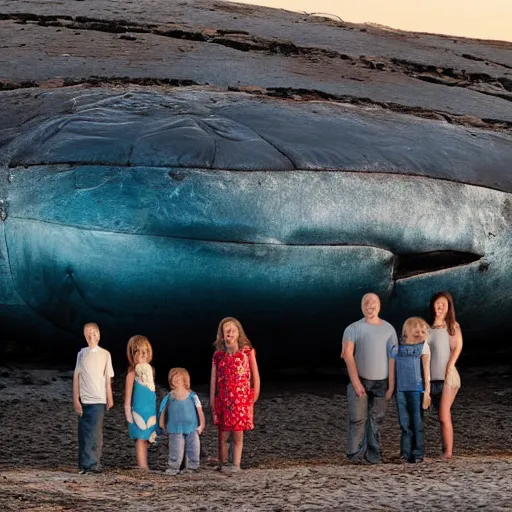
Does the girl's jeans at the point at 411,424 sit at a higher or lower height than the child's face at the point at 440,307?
lower

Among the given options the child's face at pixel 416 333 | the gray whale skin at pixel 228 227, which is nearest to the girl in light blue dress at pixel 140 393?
the gray whale skin at pixel 228 227

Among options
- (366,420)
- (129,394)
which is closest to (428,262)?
(366,420)

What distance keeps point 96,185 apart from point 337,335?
6.12ft

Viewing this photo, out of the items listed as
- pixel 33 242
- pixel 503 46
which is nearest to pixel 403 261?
pixel 33 242

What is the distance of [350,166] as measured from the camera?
26.3 ft

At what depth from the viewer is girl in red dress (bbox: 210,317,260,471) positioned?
6531mm

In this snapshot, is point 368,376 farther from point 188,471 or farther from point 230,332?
point 188,471

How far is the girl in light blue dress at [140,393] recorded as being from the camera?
21.5 ft

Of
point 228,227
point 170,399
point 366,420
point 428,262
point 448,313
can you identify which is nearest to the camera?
point 170,399

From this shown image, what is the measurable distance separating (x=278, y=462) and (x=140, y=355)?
1049 mm

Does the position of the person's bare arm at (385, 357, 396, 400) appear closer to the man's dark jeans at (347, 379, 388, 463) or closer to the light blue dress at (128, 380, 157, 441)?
the man's dark jeans at (347, 379, 388, 463)

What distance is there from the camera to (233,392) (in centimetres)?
656

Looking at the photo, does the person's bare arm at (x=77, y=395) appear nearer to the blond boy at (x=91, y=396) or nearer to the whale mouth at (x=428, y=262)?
the blond boy at (x=91, y=396)

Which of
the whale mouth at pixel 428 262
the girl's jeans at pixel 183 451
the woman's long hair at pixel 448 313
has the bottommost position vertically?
the girl's jeans at pixel 183 451
